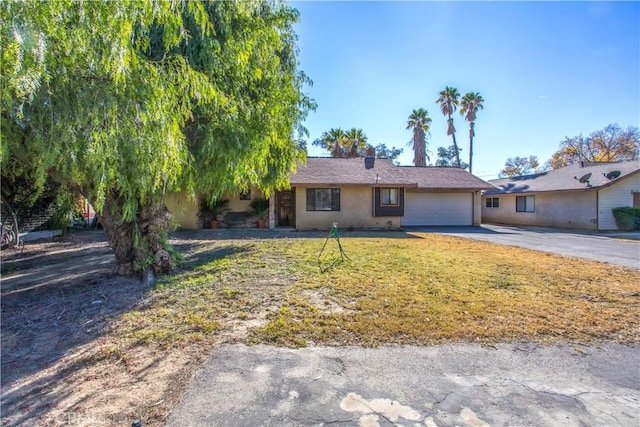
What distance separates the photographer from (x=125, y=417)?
7.50ft

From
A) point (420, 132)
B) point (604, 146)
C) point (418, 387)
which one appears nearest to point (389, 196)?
point (418, 387)

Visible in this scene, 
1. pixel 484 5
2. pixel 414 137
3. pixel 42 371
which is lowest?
pixel 42 371

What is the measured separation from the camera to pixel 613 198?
55.4 feet

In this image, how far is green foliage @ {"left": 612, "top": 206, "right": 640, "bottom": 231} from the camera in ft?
53.1

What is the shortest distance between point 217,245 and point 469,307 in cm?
810

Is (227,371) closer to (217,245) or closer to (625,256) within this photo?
(217,245)

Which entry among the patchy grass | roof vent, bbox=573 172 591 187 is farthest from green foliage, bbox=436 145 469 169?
the patchy grass

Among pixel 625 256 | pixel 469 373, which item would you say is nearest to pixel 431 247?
pixel 625 256

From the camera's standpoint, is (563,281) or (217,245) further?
(217,245)

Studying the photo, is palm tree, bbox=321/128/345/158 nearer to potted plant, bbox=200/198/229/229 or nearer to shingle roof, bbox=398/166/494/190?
shingle roof, bbox=398/166/494/190

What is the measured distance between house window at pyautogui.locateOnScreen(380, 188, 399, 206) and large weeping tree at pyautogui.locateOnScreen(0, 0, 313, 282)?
11.0m

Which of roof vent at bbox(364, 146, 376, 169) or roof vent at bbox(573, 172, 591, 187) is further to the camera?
roof vent at bbox(364, 146, 376, 169)

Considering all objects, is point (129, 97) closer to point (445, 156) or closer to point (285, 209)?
point (285, 209)

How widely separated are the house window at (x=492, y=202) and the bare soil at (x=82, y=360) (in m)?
23.5
